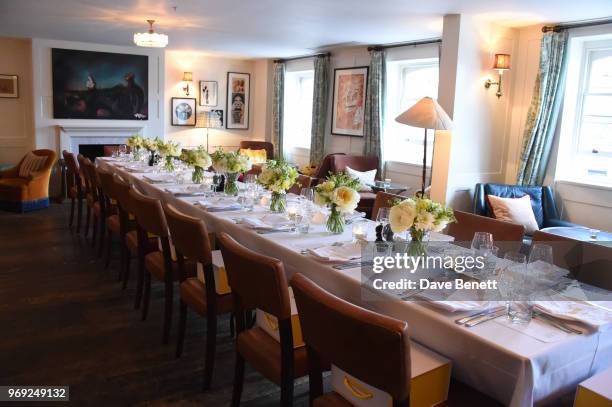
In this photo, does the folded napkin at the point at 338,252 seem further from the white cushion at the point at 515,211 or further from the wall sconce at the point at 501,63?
the wall sconce at the point at 501,63

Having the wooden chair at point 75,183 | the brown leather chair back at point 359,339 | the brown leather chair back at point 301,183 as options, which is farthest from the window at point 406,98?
the brown leather chair back at point 359,339

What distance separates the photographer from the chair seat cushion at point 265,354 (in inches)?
81.7

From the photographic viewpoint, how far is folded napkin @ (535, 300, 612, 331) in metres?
1.76

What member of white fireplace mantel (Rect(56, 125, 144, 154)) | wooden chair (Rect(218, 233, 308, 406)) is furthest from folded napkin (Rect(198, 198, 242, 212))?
white fireplace mantel (Rect(56, 125, 144, 154))

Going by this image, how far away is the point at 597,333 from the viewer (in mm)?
1738

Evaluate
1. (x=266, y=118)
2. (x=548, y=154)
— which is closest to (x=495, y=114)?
(x=548, y=154)

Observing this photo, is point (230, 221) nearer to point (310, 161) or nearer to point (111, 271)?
point (111, 271)

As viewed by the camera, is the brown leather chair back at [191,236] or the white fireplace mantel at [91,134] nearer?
the brown leather chair back at [191,236]

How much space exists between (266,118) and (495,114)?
17.7 feet

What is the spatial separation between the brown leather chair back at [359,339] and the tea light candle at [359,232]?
1088 mm

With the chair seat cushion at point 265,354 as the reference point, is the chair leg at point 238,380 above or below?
below

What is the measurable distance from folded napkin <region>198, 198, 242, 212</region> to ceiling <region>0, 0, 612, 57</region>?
2.17m

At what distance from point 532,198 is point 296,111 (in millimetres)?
5356

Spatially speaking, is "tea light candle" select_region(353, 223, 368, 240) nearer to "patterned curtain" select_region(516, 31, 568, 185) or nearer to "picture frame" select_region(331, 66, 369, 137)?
"patterned curtain" select_region(516, 31, 568, 185)
